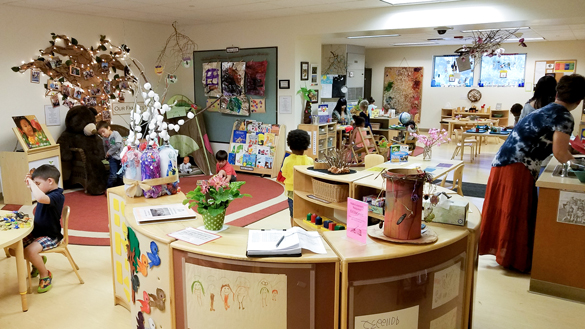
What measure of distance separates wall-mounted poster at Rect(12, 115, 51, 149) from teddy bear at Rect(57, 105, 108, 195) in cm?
38

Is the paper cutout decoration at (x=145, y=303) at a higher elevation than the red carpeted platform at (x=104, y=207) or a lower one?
higher

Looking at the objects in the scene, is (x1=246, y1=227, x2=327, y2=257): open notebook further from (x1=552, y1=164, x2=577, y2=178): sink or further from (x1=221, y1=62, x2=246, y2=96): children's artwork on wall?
(x1=221, y1=62, x2=246, y2=96): children's artwork on wall

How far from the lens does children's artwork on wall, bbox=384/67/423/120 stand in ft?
49.4

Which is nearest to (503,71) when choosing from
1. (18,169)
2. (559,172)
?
(559,172)

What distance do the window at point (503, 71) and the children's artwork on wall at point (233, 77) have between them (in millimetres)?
8833

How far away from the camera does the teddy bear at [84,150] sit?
6867 mm

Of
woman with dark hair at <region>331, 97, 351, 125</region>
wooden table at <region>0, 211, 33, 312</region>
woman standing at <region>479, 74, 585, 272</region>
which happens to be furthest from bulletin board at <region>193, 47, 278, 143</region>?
wooden table at <region>0, 211, 33, 312</region>

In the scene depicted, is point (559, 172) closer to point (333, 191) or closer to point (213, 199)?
point (333, 191)

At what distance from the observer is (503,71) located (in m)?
13.6

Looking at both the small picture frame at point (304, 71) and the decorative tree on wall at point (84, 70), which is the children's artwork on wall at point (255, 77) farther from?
the decorative tree on wall at point (84, 70)

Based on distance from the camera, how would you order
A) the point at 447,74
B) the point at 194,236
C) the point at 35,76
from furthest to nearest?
the point at 447,74, the point at 35,76, the point at 194,236

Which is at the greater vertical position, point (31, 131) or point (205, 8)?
point (205, 8)

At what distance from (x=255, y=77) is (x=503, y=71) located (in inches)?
356

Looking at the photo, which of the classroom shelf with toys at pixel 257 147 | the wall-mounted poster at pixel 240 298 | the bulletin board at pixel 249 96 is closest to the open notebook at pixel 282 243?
the wall-mounted poster at pixel 240 298
